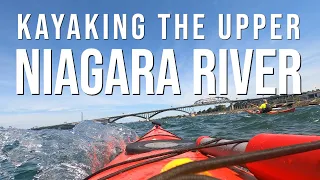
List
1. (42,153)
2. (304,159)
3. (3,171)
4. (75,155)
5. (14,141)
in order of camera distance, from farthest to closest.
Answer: (14,141) < (42,153) < (75,155) < (3,171) < (304,159)

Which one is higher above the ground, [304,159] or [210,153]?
[304,159]

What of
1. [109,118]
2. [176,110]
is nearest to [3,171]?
[109,118]

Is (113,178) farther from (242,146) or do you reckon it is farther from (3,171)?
(3,171)

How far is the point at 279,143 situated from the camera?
1.73 m

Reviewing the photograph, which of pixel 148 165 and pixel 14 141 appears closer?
pixel 148 165

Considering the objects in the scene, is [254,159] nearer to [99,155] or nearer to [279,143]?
[279,143]

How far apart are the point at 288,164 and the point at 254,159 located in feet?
2.46

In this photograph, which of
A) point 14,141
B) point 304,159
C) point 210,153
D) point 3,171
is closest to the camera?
point 304,159

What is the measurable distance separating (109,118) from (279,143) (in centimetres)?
7729

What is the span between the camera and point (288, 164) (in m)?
1.54

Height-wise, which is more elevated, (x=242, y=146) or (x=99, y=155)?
(x=242, y=146)

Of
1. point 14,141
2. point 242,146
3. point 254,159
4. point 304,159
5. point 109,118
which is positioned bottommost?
point 109,118

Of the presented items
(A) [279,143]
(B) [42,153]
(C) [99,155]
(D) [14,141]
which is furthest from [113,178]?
(D) [14,141]

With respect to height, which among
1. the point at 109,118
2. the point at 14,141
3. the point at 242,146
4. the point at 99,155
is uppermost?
the point at 242,146
